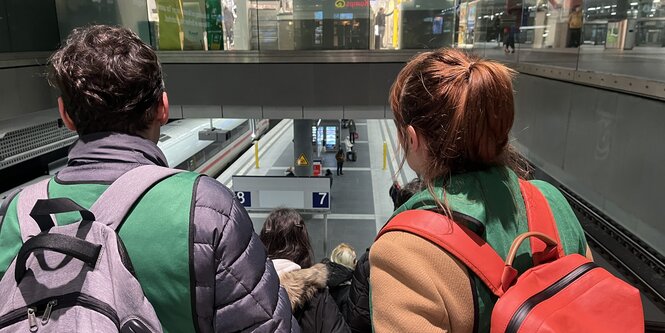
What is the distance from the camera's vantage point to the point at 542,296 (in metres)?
0.93

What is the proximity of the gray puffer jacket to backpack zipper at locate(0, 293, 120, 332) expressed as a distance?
193 millimetres

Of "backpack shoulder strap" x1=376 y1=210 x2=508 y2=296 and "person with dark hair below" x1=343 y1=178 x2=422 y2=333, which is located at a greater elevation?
"backpack shoulder strap" x1=376 y1=210 x2=508 y2=296

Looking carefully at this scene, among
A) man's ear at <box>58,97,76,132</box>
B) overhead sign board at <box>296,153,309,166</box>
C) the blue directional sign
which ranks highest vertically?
man's ear at <box>58,97,76,132</box>

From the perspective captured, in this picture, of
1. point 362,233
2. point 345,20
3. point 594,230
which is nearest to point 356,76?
point 345,20

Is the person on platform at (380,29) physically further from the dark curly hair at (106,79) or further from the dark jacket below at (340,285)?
the dark curly hair at (106,79)

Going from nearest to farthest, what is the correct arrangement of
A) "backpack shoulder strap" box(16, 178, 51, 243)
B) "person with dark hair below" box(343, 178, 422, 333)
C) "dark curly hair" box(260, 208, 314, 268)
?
"backpack shoulder strap" box(16, 178, 51, 243) → "person with dark hair below" box(343, 178, 422, 333) → "dark curly hair" box(260, 208, 314, 268)

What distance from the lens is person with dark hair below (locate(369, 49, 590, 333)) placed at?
0.96 m

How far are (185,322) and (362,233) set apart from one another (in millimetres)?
10659

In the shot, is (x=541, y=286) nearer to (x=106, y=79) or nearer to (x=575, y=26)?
(x=106, y=79)

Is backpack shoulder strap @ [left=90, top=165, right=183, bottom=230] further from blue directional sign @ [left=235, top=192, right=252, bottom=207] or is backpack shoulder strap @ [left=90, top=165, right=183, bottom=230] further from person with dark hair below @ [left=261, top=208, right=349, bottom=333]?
blue directional sign @ [left=235, top=192, right=252, bottom=207]

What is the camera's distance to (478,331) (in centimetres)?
100

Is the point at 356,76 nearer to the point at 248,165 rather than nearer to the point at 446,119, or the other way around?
the point at 446,119

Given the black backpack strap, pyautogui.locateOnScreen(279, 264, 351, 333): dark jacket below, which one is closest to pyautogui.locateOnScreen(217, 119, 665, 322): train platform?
pyautogui.locateOnScreen(279, 264, 351, 333): dark jacket below

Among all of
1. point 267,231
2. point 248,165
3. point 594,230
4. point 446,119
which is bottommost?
point 248,165
